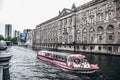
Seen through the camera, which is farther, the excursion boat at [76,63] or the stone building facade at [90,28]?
the stone building facade at [90,28]

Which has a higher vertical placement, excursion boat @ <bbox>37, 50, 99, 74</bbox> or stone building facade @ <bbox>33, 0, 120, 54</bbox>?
stone building facade @ <bbox>33, 0, 120, 54</bbox>

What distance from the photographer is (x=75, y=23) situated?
8200 cm

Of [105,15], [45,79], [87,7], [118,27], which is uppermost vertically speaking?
[87,7]

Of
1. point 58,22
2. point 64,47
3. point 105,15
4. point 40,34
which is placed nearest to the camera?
point 105,15

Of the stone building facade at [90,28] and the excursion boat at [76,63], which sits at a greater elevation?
the stone building facade at [90,28]

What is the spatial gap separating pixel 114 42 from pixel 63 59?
28559 mm

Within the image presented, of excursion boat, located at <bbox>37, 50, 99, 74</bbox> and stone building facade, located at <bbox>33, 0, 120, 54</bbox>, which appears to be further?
stone building facade, located at <bbox>33, 0, 120, 54</bbox>

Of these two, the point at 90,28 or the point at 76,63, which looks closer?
the point at 76,63

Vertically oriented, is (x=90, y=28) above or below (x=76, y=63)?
above

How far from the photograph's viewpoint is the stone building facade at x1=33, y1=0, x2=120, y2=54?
57.5 metres

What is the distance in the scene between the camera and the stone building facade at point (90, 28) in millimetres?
57531

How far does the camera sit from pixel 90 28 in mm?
69562

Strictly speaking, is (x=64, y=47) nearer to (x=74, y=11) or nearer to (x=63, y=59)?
(x=74, y=11)

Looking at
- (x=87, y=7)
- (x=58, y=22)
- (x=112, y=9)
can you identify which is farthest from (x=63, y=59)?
(x=58, y=22)
